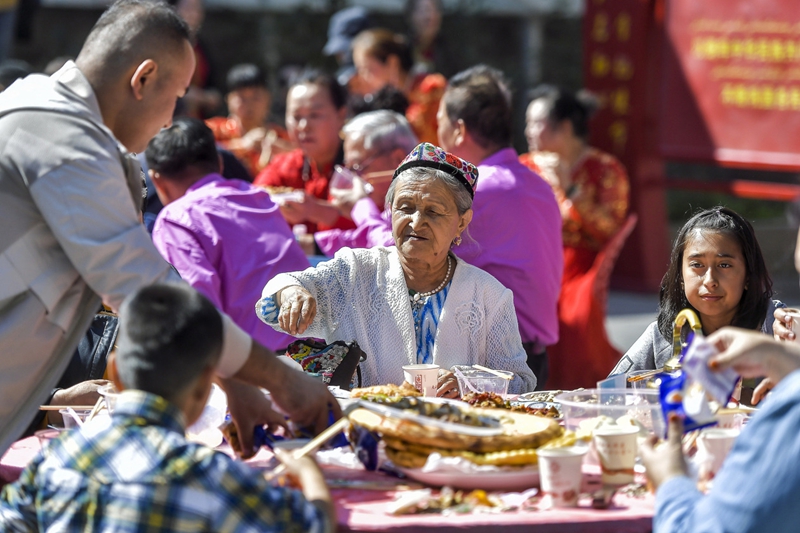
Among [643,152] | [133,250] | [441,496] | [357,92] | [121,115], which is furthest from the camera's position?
[643,152]

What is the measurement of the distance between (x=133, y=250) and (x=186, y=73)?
1.93ft

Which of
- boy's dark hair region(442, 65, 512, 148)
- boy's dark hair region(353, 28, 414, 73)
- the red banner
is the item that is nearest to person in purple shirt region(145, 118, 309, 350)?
boy's dark hair region(442, 65, 512, 148)

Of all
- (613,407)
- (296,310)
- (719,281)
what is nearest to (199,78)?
(296,310)

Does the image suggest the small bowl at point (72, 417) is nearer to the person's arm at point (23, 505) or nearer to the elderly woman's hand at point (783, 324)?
the person's arm at point (23, 505)

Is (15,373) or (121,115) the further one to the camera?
(121,115)

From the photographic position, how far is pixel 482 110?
436 cm

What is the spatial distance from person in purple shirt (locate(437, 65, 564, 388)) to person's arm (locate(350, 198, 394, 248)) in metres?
0.32

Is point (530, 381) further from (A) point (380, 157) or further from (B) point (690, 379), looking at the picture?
(A) point (380, 157)

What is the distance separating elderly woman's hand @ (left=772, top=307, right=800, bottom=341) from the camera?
2.82m

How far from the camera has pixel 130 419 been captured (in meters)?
1.83

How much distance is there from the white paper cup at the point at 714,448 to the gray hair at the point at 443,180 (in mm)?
1325

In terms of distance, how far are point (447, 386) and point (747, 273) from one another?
3.22ft

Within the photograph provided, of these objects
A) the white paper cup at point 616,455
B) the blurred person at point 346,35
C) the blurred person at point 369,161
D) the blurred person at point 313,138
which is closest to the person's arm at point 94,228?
the white paper cup at point 616,455

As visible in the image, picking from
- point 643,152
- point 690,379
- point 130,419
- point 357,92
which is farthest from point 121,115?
point 643,152
